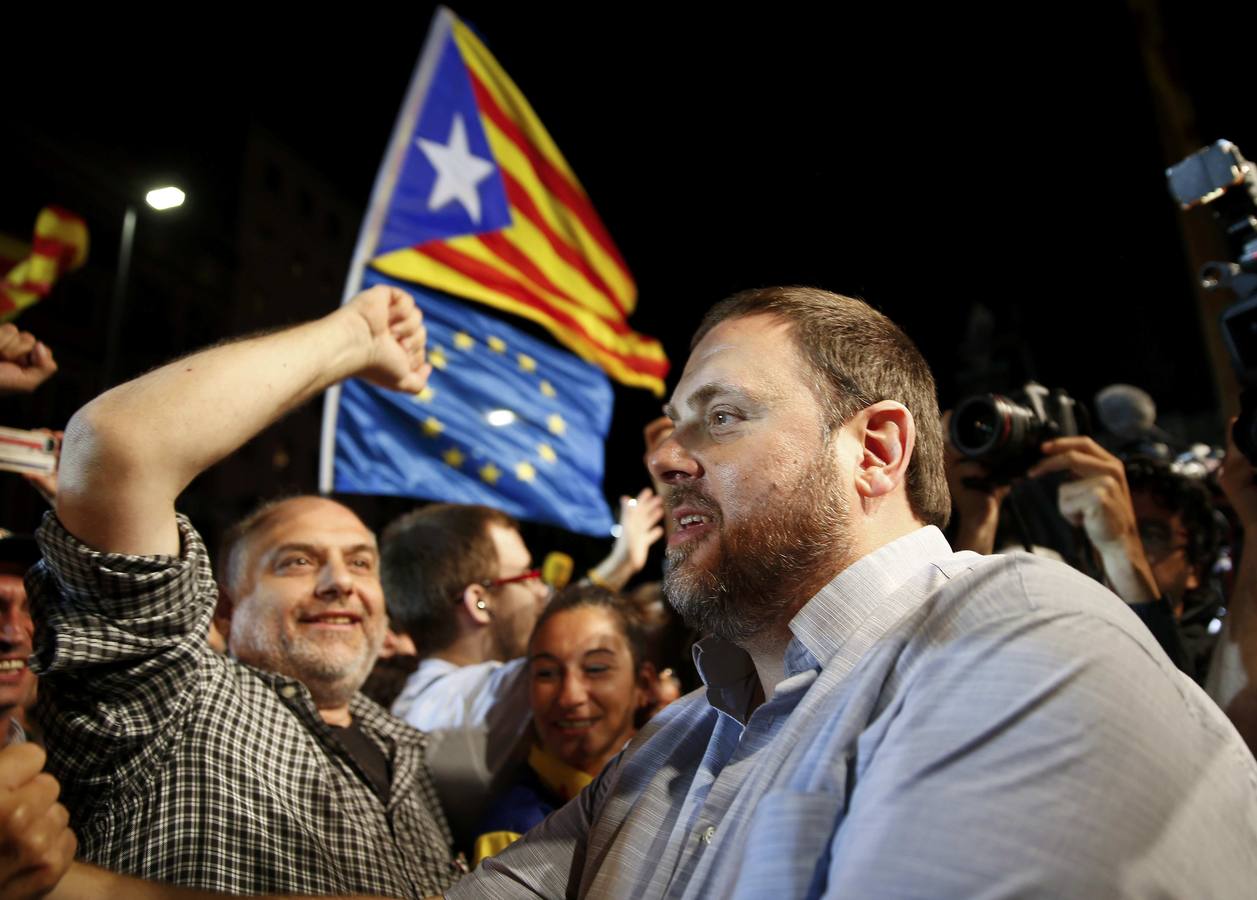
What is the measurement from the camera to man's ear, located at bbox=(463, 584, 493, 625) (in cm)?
382

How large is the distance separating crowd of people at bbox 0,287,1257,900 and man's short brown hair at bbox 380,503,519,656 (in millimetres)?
481

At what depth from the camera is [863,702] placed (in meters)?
1.22

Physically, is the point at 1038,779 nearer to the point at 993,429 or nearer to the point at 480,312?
the point at 993,429

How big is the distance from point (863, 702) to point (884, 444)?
0.70 m

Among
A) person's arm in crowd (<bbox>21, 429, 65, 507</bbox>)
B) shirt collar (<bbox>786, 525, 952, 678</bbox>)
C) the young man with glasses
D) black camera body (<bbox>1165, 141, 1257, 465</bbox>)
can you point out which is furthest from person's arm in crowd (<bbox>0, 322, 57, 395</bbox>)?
black camera body (<bbox>1165, 141, 1257, 465</bbox>)

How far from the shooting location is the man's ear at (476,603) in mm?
3816

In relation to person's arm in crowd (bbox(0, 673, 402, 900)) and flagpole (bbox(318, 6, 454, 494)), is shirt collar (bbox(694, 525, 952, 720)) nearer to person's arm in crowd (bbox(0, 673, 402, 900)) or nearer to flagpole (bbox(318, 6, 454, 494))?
person's arm in crowd (bbox(0, 673, 402, 900))

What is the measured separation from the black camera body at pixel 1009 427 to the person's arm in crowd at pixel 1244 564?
49 cm

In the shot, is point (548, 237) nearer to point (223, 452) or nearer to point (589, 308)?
point (589, 308)

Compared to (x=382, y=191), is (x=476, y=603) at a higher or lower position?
lower

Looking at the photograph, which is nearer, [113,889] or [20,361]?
[113,889]

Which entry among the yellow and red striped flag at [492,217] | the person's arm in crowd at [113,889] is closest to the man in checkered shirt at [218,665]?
the person's arm in crowd at [113,889]

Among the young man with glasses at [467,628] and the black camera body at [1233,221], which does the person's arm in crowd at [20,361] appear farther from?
the black camera body at [1233,221]

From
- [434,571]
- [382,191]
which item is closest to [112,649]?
[434,571]
